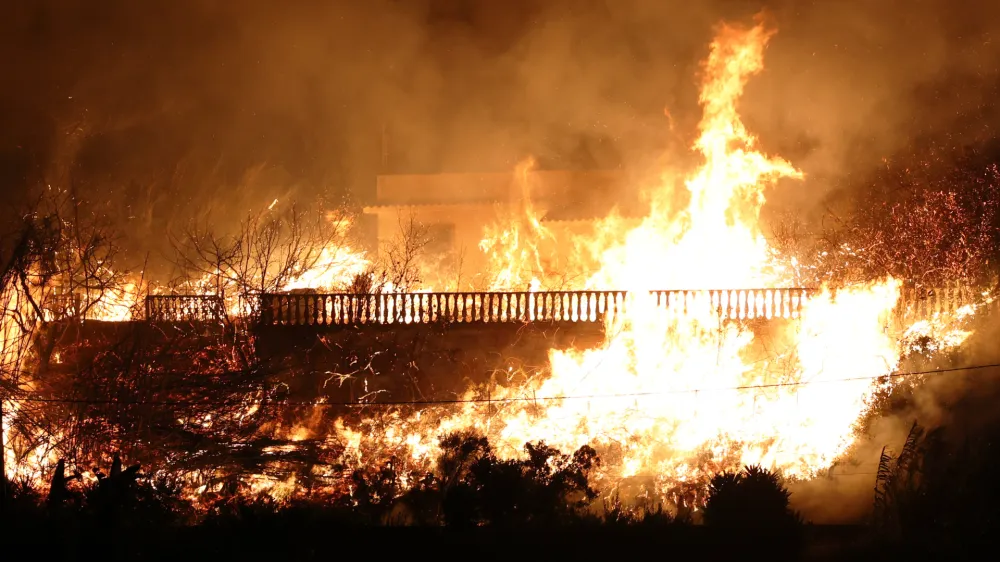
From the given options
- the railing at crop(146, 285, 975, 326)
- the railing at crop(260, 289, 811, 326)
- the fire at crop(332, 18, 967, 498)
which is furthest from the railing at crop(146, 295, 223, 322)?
the fire at crop(332, 18, 967, 498)

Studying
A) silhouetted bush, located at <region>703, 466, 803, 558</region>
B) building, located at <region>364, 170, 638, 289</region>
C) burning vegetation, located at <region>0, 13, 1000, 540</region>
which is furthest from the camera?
building, located at <region>364, 170, 638, 289</region>

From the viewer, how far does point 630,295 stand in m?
12.7

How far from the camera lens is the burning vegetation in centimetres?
990

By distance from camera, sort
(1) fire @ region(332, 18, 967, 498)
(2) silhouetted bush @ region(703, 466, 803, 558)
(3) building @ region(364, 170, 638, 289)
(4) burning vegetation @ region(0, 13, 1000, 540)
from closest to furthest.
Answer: (2) silhouetted bush @ region(703, 466, 803, 558) → (4) burning vegetation @ region(0, 13, 1000, 540) → (1) fire @ region(332, 18, 967, 498) → (3) building @ region(364, 170, 638, 289)

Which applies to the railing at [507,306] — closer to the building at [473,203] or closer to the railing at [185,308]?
the railing at [185,308]

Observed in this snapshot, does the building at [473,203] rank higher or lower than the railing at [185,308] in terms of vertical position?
higher

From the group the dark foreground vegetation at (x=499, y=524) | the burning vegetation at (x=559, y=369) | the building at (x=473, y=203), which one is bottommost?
the dark foreground vegetation at (x=499, y=524)

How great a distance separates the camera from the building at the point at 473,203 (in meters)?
18.1

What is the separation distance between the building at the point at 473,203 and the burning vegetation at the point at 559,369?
2.49m

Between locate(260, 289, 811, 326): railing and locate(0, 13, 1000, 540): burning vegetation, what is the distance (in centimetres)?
7

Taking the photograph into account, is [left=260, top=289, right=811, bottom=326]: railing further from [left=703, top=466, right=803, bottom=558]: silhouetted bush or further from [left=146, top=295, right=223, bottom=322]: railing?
[left=703, top=466, right=803, bottom=558]: silhouetted bush

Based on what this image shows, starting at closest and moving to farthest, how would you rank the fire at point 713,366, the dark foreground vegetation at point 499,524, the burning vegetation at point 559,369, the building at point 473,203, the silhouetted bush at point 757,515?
1. the dark foreground vegetation at point 499,524
2. the silhouetted bush at point 757,515
3. the burning vegetation at point 559,369
4. the fire at point 713,366
5. the building at point 473,203

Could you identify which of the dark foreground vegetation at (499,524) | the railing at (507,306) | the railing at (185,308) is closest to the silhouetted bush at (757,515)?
the dark foreground vegetation at (499,524)

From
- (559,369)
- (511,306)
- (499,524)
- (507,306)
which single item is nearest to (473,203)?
(511,306)
